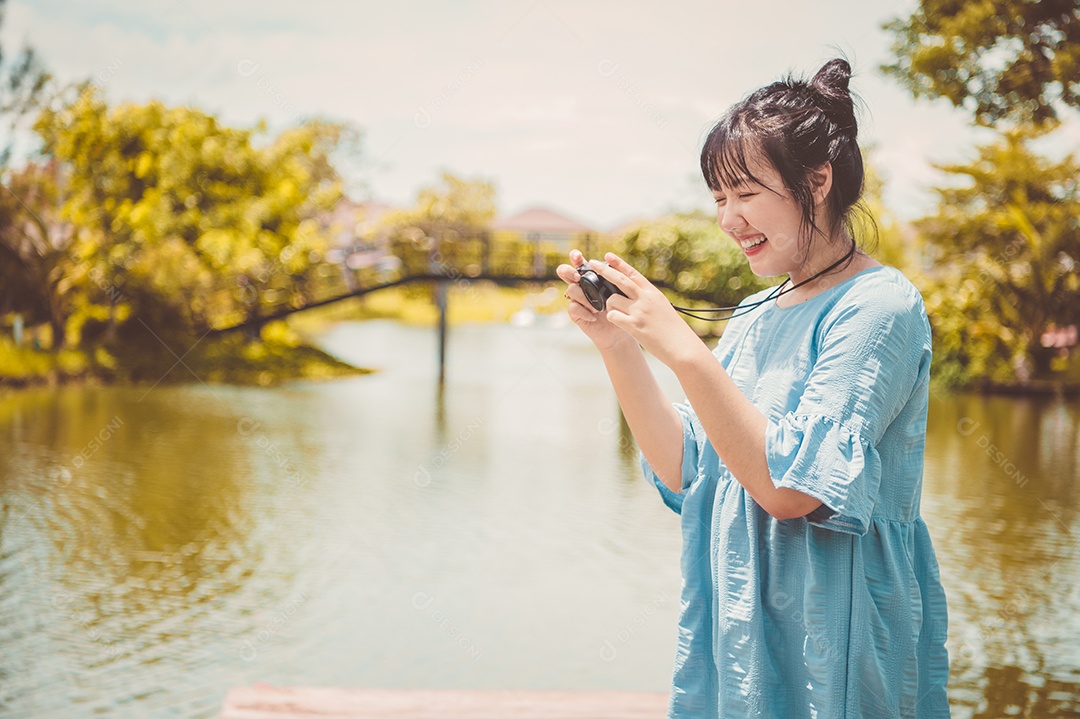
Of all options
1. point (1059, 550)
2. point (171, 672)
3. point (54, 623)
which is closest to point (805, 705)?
point (171, 672)

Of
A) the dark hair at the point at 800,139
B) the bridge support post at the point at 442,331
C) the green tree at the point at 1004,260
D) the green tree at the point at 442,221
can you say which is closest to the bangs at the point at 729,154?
the dark hair at the point at 800,139

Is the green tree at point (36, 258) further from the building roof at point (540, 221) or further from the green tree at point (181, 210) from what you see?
the building roof at point (540, 221)

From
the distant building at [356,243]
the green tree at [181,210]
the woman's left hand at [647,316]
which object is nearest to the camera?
the woman's left hand at [647,316]

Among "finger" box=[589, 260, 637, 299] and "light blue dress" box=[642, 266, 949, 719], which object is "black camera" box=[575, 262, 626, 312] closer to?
"finger" box=[589, 260, 637, 299]

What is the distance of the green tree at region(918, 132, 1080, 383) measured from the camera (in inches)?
345

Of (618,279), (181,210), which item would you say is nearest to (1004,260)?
(181,210)

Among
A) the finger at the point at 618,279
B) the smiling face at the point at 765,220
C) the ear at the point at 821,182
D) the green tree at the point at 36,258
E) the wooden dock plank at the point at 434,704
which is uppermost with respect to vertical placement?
the green tree at the point at 36,258

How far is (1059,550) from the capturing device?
485cm

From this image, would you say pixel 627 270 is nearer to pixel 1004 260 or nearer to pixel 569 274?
pixel 569 274

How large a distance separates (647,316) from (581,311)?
0.08 meters

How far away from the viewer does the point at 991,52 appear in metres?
3.12

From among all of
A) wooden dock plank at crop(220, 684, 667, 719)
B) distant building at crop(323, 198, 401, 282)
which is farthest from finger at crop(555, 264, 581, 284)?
distant building at crop(323, 198, 401, 282)

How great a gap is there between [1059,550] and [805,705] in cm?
489

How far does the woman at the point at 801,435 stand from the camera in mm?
630
